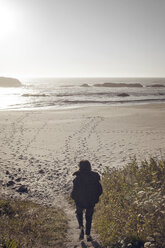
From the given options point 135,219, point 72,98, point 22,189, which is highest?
point 72,98

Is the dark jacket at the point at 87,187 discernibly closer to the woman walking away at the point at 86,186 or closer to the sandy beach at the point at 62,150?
the woman walking away at the point at 86,186

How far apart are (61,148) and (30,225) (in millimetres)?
8670

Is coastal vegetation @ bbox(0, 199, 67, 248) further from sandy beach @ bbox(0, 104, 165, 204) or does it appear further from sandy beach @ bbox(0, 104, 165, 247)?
sandy beach @ bbox(0, 104, 165, 204)

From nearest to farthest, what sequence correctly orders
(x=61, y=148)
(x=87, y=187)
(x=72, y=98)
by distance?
(x=87, y=187)
(x=61, y=148)
(x=72, y=98)

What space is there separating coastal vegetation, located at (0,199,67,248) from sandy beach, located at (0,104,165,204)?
1.20m

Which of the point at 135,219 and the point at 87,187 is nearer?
the point at 135,219

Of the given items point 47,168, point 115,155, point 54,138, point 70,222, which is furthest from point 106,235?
point 54,138

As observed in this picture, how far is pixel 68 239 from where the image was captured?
16.9 ft

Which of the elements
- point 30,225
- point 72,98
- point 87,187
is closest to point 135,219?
point 87,187

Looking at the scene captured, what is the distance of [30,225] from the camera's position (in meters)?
5.20

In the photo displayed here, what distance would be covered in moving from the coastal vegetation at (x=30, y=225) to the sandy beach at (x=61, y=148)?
1.20 metres

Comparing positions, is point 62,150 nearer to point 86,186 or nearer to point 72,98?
point 86,186

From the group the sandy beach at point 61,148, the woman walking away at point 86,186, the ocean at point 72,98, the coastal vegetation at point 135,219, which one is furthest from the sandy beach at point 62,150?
the ocean at point 72,98

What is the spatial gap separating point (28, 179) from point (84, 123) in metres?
13.1
